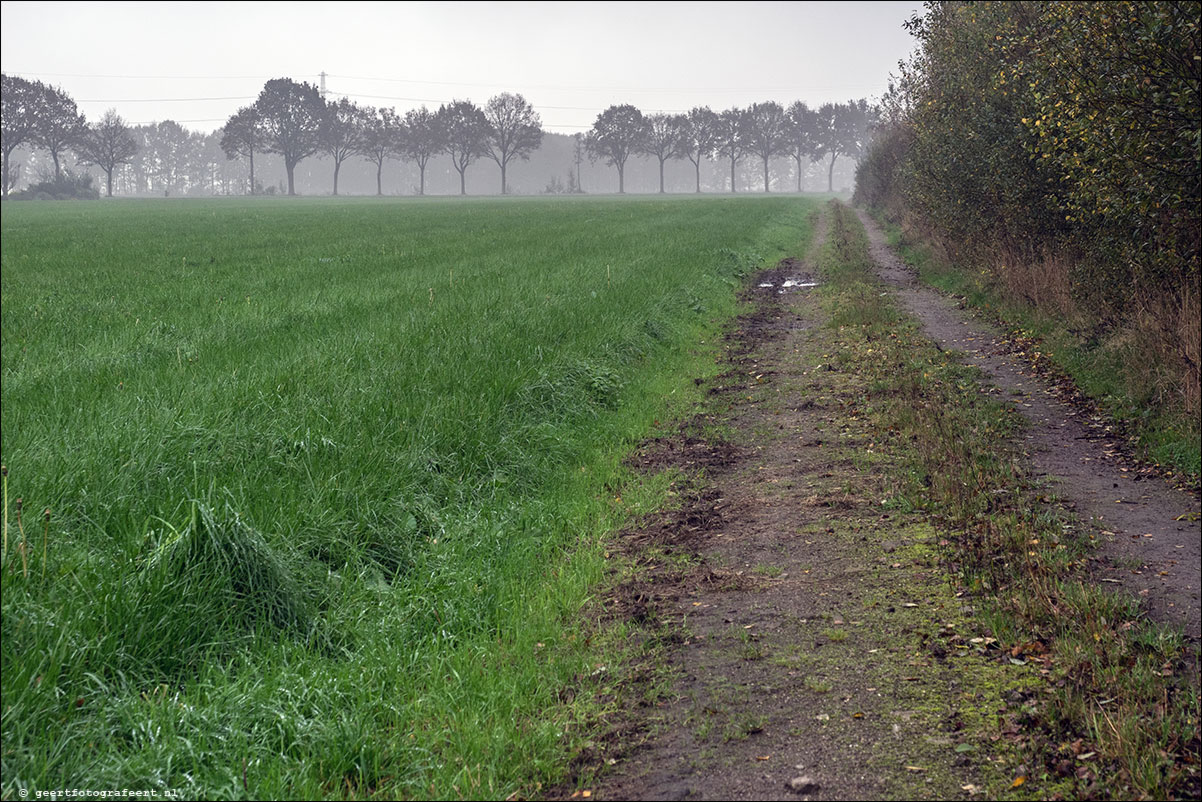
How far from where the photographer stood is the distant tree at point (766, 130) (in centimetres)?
14050

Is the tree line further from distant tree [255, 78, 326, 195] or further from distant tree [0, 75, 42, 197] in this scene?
distant tree [0, 75, 42, 197]

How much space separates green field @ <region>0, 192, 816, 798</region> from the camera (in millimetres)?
4199

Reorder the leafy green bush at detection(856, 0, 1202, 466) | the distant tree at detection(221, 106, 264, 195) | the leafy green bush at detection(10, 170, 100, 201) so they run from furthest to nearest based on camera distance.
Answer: the distant tree at detection(221, 106, 264, 195)
the leafy green bush at detection(10, 170, 100, 201)
the leafy green bush at detection(856, 0, 1202, 466)

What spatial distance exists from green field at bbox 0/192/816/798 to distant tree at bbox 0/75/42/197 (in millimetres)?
734

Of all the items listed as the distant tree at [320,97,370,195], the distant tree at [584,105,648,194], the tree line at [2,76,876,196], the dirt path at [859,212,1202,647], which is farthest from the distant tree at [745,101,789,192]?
the dirt path at [859,212,1202,647]

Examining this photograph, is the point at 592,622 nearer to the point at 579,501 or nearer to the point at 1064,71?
the point at 579,501

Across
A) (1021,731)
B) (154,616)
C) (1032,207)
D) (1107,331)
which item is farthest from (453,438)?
(1032,207)

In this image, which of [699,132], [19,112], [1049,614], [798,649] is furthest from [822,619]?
[699,132]

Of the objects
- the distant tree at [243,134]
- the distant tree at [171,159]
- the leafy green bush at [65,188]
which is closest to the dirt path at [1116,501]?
the leafy green bush at [65,188]

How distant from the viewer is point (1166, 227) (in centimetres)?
1074

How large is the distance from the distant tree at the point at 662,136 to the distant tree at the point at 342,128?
41.4 m

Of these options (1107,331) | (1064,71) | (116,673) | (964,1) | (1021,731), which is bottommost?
(1021,731)

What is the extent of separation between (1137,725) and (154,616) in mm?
4879

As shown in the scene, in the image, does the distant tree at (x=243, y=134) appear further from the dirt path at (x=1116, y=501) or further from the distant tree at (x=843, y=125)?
the dirt path at (x=1116, y=501)
